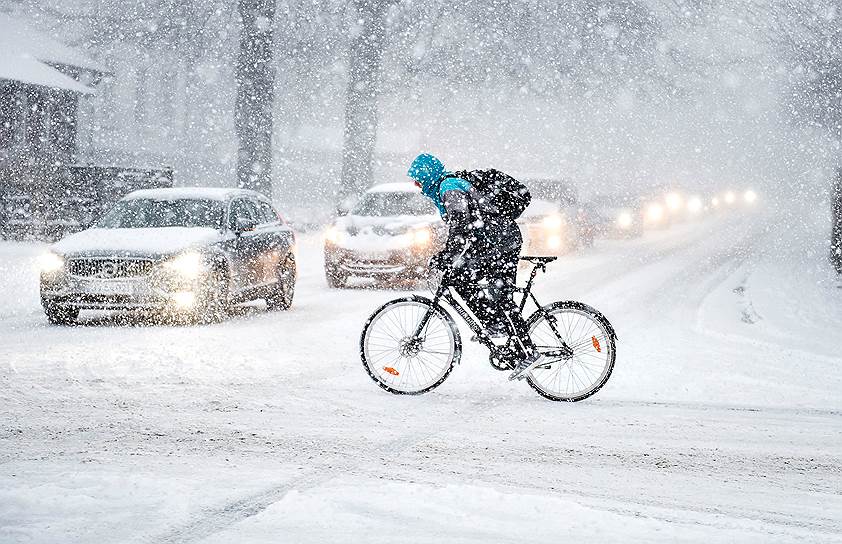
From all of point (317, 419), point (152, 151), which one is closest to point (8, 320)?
point (317, 419)

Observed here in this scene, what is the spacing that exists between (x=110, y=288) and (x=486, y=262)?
5.59m

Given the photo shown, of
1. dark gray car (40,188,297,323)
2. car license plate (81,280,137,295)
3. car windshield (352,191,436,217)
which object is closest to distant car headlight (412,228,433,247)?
car windshield (352,191,436,217)

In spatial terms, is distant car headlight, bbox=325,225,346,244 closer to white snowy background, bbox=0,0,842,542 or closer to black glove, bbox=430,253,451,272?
white snowy background, bbox=0,0,842,542

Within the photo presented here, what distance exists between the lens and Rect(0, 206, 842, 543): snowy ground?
441 cm

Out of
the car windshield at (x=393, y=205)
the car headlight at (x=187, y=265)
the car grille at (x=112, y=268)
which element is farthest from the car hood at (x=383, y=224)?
the car grille at (x=112, y=268)

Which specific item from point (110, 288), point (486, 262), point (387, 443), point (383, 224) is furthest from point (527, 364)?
point (383, 224)

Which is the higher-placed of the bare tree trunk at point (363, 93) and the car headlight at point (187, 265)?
the bare tree trunk at point (363, 93)

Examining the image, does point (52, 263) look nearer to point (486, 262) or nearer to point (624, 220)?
point (486, 262)

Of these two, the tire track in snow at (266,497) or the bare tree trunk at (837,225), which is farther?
the bare tree trunk at (837,225)

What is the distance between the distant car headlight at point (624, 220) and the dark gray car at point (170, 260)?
71.6 feet

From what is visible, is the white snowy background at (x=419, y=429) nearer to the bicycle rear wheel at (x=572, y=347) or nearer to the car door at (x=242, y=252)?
the bicycle rear wheel at (x=572, y=347)

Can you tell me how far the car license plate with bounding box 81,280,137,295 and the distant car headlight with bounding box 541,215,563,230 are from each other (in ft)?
45.9

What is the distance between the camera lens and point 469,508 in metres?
4.59

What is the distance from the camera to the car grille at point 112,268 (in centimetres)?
1116
